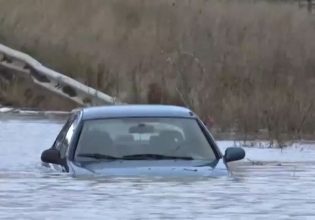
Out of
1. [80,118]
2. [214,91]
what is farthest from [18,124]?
[80,118]

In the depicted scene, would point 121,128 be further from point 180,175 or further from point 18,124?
point 18,124

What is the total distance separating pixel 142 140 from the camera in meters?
15.7

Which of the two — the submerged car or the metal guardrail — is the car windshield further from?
the metal guardrail

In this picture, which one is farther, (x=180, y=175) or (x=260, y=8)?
(x=260, y=8)

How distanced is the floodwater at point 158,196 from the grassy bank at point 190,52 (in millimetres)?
6658

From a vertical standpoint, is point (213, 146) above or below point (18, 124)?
above

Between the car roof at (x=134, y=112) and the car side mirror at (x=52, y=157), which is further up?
the car roof at (x=134, y=112)

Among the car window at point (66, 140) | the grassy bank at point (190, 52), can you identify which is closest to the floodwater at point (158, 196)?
the car window at point (66, 140)

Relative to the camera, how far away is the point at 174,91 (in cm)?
2897

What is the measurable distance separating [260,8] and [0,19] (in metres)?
8.33

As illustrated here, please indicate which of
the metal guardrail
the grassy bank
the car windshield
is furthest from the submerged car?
the metal guardrail

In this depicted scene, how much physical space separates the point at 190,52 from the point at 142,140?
16063mm

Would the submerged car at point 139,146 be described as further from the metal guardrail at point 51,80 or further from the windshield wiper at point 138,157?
the metal guardrail at point 51,80

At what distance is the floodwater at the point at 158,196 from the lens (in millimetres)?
13016
